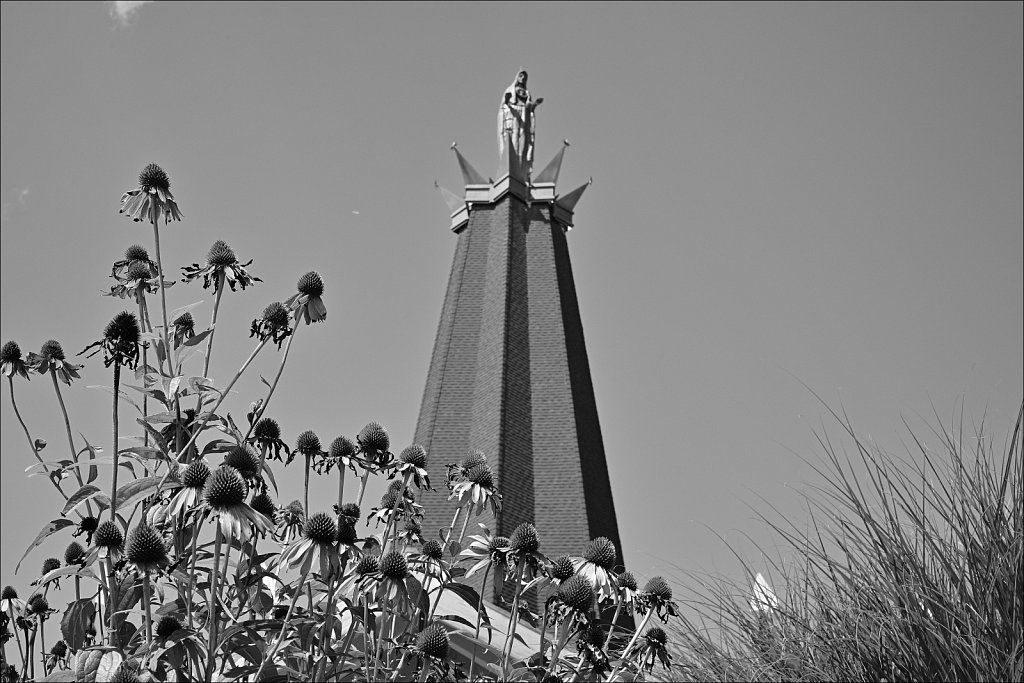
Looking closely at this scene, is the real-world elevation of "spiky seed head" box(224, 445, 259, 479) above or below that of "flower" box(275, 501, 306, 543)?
above

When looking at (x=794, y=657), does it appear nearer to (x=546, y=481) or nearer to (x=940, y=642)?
(x=940, y=642)

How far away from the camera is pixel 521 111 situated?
73.4ft

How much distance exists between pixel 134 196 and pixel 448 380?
16263 millimetres

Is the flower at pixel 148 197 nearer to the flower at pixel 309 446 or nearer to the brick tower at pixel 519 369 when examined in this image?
the flower at pixel 309 446

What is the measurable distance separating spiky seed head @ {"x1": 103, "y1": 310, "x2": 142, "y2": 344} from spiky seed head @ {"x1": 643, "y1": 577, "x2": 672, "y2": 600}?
2201mm

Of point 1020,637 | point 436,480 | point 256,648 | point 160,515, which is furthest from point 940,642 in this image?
point 436,480

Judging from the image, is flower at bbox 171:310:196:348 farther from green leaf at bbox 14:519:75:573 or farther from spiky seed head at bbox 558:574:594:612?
spiky seed head at bbox 558:574:594:612

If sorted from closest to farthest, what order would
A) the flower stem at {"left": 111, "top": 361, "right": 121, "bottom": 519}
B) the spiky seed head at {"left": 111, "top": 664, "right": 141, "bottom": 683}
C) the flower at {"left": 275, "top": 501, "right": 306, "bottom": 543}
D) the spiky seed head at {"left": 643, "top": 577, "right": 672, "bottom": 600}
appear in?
the spiky seed head at {"left": 111, "top": 664, "right": 141, "bottom": 683}
the flower stem at {"left": 111, "top": 361, "right": 121, "bottom": 519}
the flower at {"left": 275, "top": 501, "right": 306, "bottom": 543}
the spiky seed head at {"left": 643, "top": 577, "right": 672, "bottom": 600}

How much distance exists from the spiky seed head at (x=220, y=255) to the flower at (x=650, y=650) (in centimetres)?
201

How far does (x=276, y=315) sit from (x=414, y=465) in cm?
94

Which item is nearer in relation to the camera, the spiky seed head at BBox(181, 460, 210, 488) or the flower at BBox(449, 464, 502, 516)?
the spiky seed head at BBox(181, 460, 210, 488)

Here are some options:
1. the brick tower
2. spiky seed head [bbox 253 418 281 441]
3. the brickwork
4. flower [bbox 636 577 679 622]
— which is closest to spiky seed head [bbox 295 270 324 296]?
spiky seed head [bbox 253 418 281 441]

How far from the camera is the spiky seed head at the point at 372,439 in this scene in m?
3.68

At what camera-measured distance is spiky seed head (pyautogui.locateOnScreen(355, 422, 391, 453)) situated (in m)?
3.68
